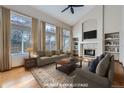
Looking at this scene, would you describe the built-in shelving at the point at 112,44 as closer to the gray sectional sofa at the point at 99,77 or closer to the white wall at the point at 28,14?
the white wall at the point at 28,14

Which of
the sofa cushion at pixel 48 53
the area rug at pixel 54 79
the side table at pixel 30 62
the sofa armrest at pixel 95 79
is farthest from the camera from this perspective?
the side table at pixel 30 62

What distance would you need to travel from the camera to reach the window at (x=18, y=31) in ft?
10.5

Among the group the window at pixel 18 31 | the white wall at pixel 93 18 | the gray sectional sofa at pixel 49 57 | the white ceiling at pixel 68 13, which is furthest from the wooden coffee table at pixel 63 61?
the window at pixel 18 31

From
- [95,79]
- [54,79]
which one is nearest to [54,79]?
[54,79]

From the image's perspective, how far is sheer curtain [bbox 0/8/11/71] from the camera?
11.2 ft

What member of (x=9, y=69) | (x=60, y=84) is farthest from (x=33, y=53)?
(x=60, y=84)

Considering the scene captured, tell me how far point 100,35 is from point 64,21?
5.20 feet

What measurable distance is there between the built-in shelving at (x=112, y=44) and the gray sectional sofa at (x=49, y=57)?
1.98 metres

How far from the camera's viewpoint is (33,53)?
165 inches

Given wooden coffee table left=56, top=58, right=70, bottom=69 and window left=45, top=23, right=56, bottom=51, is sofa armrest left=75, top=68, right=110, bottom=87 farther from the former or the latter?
window left=45, top=23, right=56, bottom=51

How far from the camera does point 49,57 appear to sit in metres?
3.53

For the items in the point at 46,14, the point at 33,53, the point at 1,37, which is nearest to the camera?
the point at 46,14
